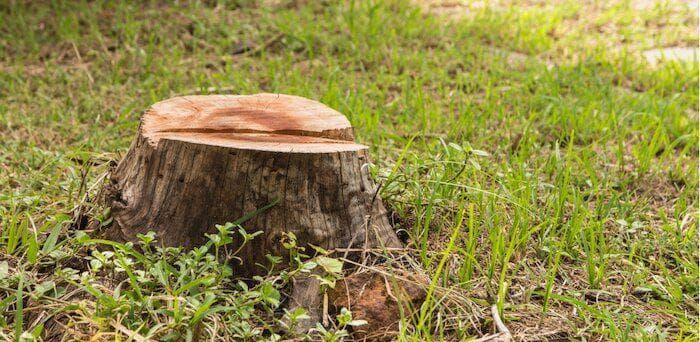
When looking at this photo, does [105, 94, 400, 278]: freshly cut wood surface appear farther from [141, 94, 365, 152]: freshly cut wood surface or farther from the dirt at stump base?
the dirt at stump base

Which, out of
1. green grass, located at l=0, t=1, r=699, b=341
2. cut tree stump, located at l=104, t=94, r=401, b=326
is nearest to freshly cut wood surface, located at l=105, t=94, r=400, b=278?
cut tree stump, located at l=104, t=94, r=401, b=326

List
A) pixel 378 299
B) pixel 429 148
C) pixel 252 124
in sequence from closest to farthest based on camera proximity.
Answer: pixel 378 299
pixel 252 124
pixel 429 148

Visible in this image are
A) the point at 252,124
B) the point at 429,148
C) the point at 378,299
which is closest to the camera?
the point at 378,299

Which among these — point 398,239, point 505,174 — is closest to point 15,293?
point 398,239

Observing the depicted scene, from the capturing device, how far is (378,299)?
2.29 m

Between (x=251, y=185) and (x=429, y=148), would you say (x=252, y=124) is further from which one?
(x=429, y=148)

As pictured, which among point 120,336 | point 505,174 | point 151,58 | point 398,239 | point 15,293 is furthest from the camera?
point 151,58

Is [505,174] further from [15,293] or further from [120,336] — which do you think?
[15,293]

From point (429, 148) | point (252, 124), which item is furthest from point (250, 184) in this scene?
point (429, 148)

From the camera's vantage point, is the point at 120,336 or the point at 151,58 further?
the point at 151,58

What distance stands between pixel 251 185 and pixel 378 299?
551mm

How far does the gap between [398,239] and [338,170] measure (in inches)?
16.5

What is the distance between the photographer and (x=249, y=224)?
2357 mm

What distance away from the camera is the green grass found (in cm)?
226
